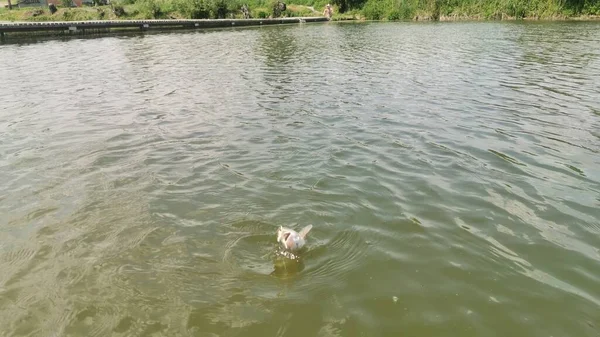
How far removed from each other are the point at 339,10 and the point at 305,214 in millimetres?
93939

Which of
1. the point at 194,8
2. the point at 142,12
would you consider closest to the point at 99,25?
the point at 194,8

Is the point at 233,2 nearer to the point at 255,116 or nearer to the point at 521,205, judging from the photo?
the point at 255,116

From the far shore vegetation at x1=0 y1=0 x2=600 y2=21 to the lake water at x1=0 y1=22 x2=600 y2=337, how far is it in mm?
52022

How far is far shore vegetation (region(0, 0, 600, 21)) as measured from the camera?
54656 millimetres

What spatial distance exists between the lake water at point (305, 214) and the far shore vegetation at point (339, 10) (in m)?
52.0

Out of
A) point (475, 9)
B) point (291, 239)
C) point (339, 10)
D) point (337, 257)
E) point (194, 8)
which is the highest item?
point (339, 10)

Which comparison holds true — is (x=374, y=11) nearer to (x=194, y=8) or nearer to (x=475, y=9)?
(x=475, y=9)

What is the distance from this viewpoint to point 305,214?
6.48 meters

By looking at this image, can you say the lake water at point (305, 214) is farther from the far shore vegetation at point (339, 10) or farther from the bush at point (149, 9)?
the bush at point (149, 9)

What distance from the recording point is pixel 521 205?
6.57m

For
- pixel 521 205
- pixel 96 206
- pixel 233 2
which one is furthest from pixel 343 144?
pixel 233 2

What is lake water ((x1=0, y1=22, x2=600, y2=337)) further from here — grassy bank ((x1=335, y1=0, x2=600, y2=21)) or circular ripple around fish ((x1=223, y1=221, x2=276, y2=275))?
grassy bank ((x1=335, y1=0, x2=600, y2=21))

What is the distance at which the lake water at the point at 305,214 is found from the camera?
14.4ft

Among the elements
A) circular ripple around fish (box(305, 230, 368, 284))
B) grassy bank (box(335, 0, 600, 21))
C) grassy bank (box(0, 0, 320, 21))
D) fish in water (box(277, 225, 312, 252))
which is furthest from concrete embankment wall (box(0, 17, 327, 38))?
circular ripple around fish (box(305, 230, 368, 284))
